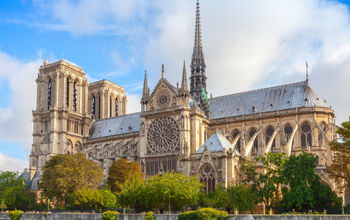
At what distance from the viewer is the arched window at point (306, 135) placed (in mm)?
62938

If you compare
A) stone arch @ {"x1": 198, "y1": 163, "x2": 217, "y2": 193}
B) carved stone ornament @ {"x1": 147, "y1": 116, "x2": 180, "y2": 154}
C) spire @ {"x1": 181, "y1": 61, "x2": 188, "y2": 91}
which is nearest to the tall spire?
spire @ {"x1": 181, "y1": 61, "x2": 188, "y2": 91}

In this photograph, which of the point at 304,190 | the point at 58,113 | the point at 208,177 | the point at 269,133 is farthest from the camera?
the point at 58,113

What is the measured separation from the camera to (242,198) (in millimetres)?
42094

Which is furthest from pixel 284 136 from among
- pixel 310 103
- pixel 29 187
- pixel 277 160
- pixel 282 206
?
pixel 29 187

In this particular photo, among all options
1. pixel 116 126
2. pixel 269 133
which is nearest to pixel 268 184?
pixel 269 133

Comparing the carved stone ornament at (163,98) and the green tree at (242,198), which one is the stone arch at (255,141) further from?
the green tree at (242,198)

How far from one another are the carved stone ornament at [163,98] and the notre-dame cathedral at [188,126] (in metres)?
0.15

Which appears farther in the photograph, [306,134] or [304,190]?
[306,134]

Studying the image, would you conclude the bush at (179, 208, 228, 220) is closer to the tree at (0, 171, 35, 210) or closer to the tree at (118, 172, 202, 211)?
the tree at (118, 172, 202, 211)

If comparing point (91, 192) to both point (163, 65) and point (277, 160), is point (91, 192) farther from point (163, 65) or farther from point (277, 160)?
point (163, 65)

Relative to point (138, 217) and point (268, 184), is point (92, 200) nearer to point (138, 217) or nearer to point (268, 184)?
point (138, 217)

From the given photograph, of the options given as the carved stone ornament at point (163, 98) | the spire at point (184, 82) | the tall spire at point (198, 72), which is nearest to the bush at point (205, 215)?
the spire at point (184, 82)

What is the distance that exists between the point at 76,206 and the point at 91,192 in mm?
2904

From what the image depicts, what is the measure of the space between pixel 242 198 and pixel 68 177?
23.5 metres
